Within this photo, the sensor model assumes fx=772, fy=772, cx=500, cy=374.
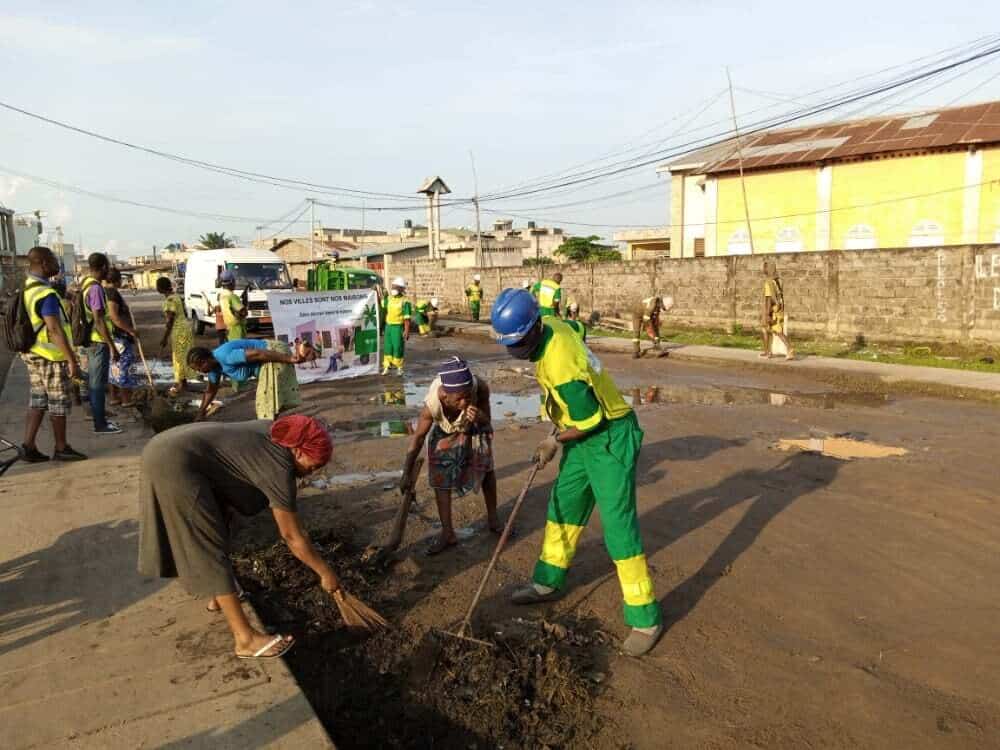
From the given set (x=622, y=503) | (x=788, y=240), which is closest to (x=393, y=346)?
(x=622, y=503)

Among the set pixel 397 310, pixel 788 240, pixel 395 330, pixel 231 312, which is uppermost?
pixel 788 240

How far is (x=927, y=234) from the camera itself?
23.1 meters

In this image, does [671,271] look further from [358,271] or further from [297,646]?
[297,646]

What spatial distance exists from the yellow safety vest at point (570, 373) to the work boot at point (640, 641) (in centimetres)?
102

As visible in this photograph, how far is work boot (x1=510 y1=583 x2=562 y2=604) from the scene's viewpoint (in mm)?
4188

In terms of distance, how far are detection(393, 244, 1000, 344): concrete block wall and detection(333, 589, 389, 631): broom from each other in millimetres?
14437

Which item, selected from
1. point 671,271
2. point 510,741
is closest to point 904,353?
point 671,271

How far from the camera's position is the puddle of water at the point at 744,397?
10156mm

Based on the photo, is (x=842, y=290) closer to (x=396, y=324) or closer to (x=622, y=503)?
(x=396, y=324)

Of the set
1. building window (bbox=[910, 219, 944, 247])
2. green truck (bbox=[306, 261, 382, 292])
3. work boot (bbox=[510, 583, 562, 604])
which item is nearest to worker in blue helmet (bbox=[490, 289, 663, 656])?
work boot (bbox=[510, 583, 562, 604])

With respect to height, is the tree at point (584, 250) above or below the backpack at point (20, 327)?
above

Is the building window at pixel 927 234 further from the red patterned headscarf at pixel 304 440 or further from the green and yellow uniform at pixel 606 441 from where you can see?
the red patterned headscarf at pixel 304 440

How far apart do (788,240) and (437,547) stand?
23.9 meters

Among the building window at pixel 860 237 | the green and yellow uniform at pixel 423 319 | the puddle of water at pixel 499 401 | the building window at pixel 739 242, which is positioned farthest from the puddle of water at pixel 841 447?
the building window at pixel 739 242
